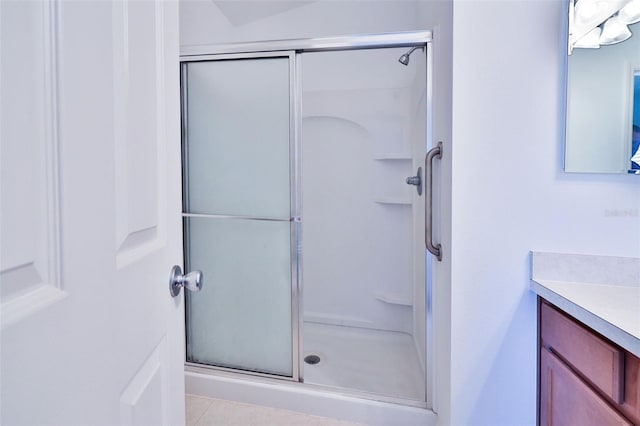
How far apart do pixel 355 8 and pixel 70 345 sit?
260 cm

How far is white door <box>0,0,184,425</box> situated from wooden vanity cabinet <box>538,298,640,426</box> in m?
1.03

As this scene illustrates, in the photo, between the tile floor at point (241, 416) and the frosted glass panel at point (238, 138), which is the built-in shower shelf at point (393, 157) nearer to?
the frosted glass panel at point (238, 138)

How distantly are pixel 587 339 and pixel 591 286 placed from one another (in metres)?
0.30

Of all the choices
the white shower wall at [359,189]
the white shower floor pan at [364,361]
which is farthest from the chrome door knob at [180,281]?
the white shower wall at [359,189]

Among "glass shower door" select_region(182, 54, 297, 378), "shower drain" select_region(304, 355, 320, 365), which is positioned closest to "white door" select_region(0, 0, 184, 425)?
"glass shower door" select_region(182, 54, 297, 378)

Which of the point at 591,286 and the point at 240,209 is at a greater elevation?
the point at 240,209

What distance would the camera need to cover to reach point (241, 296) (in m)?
1.86

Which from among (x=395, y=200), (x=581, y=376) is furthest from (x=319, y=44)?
(x=581, y=376)

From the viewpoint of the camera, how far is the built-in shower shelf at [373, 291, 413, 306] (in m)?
2.55

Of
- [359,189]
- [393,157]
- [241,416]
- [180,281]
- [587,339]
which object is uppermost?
[393,157]

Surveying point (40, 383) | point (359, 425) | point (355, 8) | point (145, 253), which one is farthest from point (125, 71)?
point (355, 8)

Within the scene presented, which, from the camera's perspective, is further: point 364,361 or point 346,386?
point 364,361

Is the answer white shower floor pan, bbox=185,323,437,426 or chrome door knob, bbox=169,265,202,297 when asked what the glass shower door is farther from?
chrome door knob, bbox=169,265,202,297

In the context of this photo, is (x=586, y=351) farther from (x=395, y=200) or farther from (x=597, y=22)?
(x=395, y=200)
